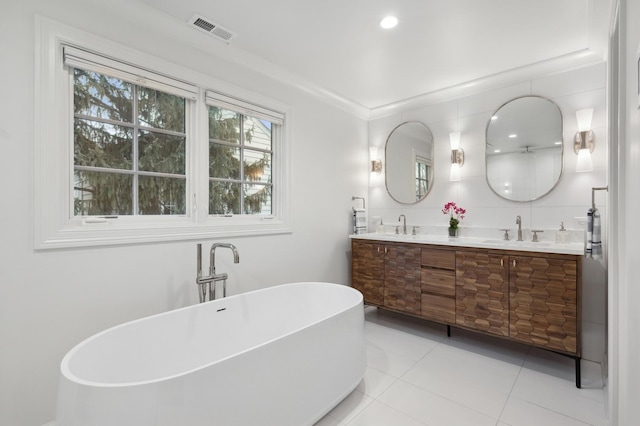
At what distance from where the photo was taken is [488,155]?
2943mm

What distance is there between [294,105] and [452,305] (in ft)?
8.03

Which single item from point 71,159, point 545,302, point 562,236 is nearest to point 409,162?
point 562,236

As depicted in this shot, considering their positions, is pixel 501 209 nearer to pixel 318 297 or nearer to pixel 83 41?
pixel 318 297

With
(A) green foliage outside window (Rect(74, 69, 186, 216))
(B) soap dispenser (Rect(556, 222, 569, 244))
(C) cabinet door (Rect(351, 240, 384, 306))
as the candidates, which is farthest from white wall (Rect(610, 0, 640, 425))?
(A) green foliage outside window (Rect(74, 69, 186, 216))

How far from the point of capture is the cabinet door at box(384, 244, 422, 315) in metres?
2.86

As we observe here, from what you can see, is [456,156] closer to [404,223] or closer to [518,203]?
[518,203]

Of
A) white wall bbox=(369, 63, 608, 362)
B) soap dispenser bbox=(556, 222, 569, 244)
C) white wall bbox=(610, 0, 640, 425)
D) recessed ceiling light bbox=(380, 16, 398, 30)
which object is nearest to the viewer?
white wall bbox=(610, 0, 640, 425)

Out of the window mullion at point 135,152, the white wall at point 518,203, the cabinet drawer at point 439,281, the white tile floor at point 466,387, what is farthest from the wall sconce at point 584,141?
the window mullion at point 135,152

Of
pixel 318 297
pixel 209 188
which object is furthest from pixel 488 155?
pixel 209 188

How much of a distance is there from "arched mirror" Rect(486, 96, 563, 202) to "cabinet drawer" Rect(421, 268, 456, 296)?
98cm

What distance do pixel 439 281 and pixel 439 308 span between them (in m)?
0.25

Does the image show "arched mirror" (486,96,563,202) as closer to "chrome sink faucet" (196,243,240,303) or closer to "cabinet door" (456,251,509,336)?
"cabinet door" (456,251,509,336)

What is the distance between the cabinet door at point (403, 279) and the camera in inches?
113

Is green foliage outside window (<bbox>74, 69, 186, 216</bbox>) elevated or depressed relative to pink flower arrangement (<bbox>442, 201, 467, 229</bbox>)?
elevated
